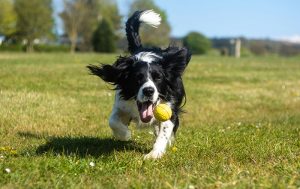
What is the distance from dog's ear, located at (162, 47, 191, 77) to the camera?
6266 millimetres

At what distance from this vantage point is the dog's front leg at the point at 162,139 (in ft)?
19.1

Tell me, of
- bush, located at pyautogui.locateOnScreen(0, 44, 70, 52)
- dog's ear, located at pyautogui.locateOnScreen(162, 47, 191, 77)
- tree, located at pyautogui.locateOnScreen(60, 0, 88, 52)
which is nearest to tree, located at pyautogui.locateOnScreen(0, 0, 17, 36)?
bush, located at pyautogui.locateOnScreen(0, 44, 70, 52)

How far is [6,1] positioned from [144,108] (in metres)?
52.6

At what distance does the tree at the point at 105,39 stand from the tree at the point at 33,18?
7.40 metres

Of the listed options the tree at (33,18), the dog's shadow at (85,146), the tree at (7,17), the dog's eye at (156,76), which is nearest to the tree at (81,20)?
the tree at (33,18)

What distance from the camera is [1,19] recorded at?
181 ft

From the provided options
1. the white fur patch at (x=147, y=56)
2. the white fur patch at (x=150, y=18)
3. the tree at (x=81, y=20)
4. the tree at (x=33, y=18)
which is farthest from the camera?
the tree at (x=81, y=20)

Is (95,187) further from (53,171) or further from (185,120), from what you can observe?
(185,120)

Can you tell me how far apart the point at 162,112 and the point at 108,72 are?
2.99 feet

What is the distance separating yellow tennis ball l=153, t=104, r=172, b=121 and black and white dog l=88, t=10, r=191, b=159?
0.05 metres

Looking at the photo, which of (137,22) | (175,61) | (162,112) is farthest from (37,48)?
(162,112)

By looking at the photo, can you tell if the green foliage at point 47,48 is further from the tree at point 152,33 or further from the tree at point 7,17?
the tree at point 152,33

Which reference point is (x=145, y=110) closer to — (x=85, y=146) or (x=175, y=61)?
(x=175, y=61)

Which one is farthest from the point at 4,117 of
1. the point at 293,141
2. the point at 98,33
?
the point at 98,33
